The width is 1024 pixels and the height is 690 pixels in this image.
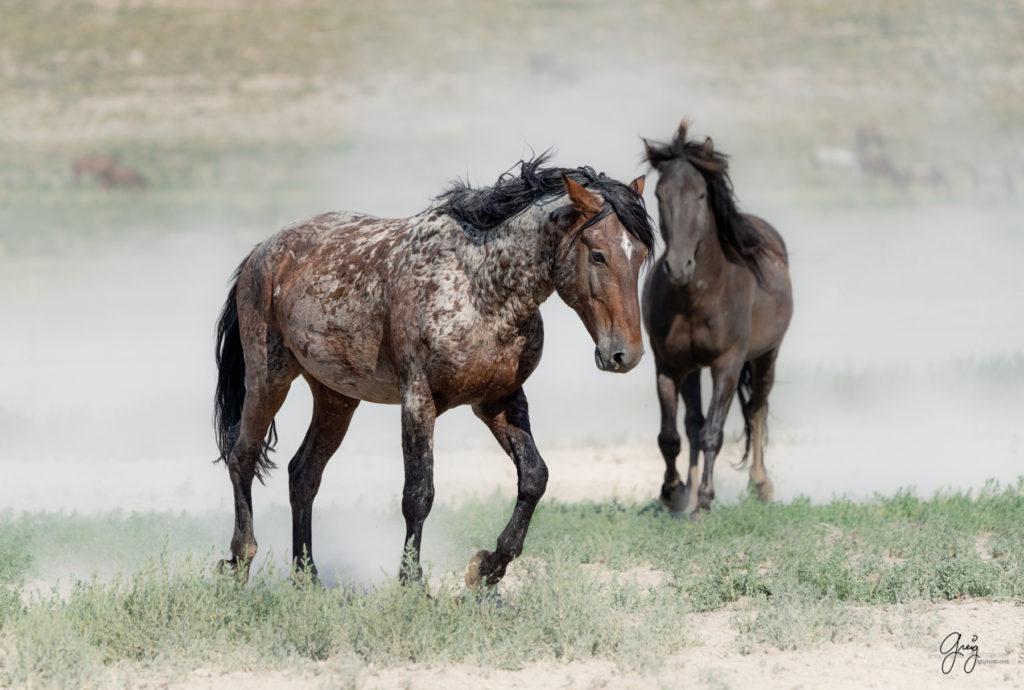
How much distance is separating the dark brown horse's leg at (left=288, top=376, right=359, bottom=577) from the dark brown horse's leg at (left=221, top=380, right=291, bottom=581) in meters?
0.21

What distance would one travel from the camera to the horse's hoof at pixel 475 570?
6055mm

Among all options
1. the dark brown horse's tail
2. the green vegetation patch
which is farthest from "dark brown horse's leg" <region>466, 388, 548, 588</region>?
the dark brown horse's tail

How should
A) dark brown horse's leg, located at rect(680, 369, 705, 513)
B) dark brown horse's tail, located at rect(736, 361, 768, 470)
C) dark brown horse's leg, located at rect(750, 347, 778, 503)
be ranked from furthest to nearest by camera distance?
dark brown horse's tail, located at rect(736, 361, 768, 470) → dark brown horse's leg, located at rect(750, 347, 778, 503) → dark brown horse's leg, located at rect(680, 369, 705, 513)

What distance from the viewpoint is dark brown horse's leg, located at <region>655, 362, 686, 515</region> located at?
9102 millimetres

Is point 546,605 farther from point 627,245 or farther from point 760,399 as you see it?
point 760,399

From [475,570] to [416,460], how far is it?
1.90ft

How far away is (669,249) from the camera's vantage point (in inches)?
336

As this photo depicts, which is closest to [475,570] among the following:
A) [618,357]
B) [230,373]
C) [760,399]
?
[618,357]

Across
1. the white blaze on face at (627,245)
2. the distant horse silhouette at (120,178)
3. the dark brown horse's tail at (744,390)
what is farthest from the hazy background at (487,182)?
the white blaze on face at (627,245)

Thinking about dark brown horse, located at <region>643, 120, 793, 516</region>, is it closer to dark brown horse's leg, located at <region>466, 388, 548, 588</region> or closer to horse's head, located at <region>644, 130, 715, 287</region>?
horse's head, located at <region>644, 130, 715, 287</region>

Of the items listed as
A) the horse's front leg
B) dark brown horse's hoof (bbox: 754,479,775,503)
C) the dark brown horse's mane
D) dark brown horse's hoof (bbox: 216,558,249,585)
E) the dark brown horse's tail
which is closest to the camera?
the horse's front leg

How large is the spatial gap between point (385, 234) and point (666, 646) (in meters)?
2.44

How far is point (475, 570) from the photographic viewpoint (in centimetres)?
607

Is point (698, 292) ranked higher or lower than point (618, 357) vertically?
higher
